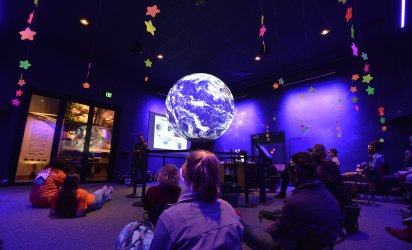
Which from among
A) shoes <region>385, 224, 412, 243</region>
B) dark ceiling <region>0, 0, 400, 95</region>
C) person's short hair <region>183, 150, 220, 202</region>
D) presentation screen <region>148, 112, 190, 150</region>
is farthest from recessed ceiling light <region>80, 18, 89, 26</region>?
shoes <region>385, 224, 412, 243</region>

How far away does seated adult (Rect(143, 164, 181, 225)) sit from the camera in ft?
8.13

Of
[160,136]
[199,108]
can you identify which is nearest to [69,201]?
[199,108]

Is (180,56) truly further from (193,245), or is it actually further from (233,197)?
(193,245)

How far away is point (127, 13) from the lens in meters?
5.74

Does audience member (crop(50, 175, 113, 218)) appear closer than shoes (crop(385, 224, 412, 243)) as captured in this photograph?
No

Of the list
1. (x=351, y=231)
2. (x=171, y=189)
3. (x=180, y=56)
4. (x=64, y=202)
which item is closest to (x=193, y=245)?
(x=171, y=189)

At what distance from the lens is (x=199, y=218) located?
0.98 metres

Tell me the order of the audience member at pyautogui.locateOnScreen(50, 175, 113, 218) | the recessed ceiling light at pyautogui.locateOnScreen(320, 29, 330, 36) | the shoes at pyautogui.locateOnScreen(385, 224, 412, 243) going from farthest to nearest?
1. the recessed ceiling light at pyautogui.locateOnScreen(320, 29, 330, 36)
2. the audience member at pyautogui.locateOnScreen(50, 175, 113, 218)
3. the shoes at pyautogui.locateOnScreen(385, 224, 412, 243)

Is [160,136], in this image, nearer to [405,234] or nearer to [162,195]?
[162,195]

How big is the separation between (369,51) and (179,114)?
7.77 meters

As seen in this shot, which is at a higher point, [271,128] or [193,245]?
[271,128]

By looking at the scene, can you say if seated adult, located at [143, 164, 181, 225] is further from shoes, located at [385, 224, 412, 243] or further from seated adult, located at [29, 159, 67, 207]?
shoes, located at [385, 224, 412, 243]

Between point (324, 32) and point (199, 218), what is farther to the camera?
point (324, 32)

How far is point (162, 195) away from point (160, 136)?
307 inches
